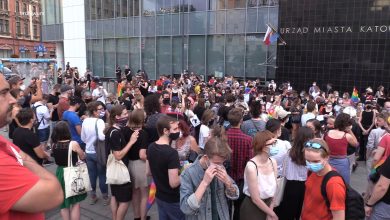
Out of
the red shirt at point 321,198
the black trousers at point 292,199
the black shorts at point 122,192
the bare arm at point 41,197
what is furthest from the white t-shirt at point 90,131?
the bare arm at point 41,197

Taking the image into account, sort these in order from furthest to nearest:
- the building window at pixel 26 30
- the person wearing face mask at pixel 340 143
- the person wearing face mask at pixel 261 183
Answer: the building window at pixel 26 30 < the person wearing face mask at pixel 340 143 < the person wearing face mask at pixel 261 183

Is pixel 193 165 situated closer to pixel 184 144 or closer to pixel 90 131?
pixel 184 144

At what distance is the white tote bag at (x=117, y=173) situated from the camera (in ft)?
14.7

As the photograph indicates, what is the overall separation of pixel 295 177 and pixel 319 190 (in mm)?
1138

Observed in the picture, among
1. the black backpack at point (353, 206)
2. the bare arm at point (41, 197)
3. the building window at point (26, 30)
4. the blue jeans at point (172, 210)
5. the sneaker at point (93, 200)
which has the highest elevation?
the building window at point (26, 30)

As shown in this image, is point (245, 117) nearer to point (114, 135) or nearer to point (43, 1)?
point (114, 135)

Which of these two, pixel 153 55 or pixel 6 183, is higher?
pixel 153 55

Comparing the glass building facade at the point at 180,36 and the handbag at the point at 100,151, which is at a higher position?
the glass building facade at the point at 180,36

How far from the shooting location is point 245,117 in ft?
22.0

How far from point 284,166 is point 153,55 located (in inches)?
869

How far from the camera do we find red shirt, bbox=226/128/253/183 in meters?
4.43

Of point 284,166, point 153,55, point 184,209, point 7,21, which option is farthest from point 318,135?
point 7,21

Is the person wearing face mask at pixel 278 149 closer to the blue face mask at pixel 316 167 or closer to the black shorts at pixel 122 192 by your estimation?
the blue face mask at pixel 316 167

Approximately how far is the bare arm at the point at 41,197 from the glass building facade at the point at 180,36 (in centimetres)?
1913
